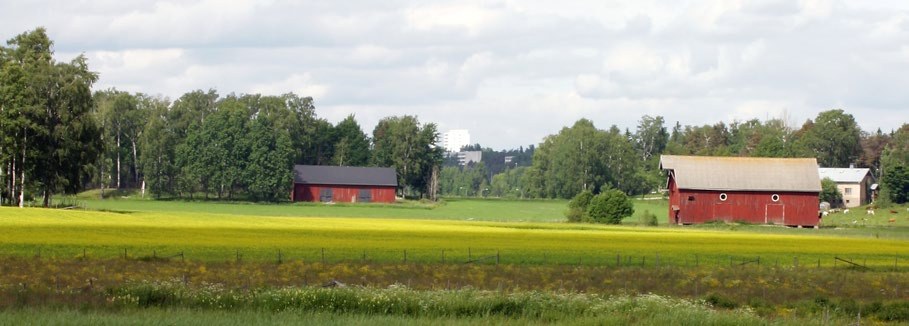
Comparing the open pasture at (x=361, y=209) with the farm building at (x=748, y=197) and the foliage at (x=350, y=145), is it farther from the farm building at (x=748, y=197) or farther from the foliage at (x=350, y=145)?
the foliage at (x=350, y=145)

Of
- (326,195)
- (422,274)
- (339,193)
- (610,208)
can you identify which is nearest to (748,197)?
(610,208)

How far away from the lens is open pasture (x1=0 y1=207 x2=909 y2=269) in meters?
51.1

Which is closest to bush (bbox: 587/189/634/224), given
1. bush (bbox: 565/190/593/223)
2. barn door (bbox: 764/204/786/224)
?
bush (bbox: 565/190/593/223)

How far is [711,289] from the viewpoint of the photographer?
42.5 meters

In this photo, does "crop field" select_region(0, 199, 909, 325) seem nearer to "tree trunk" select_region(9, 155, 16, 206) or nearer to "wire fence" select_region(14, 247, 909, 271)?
"wire fence" select_region(14, 247, 909, 271)

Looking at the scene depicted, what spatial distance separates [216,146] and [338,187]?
16274 mm

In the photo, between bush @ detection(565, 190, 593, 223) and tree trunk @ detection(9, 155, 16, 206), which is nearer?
tree trunk @ detection(9, 155, 16, 206)

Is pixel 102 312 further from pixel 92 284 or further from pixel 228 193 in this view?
pixel 228 193

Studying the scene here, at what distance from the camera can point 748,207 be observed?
10281 centimetres

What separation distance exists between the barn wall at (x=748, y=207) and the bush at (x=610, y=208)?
26.0 feet

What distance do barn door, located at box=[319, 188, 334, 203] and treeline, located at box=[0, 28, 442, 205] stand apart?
5.09 metres

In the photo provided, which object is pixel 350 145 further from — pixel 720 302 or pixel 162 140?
pixel 720 302

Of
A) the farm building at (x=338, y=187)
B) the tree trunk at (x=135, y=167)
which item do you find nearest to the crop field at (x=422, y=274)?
the farm building at (x=338, y=187)

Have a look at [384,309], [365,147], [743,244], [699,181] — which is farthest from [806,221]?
[365,147]
